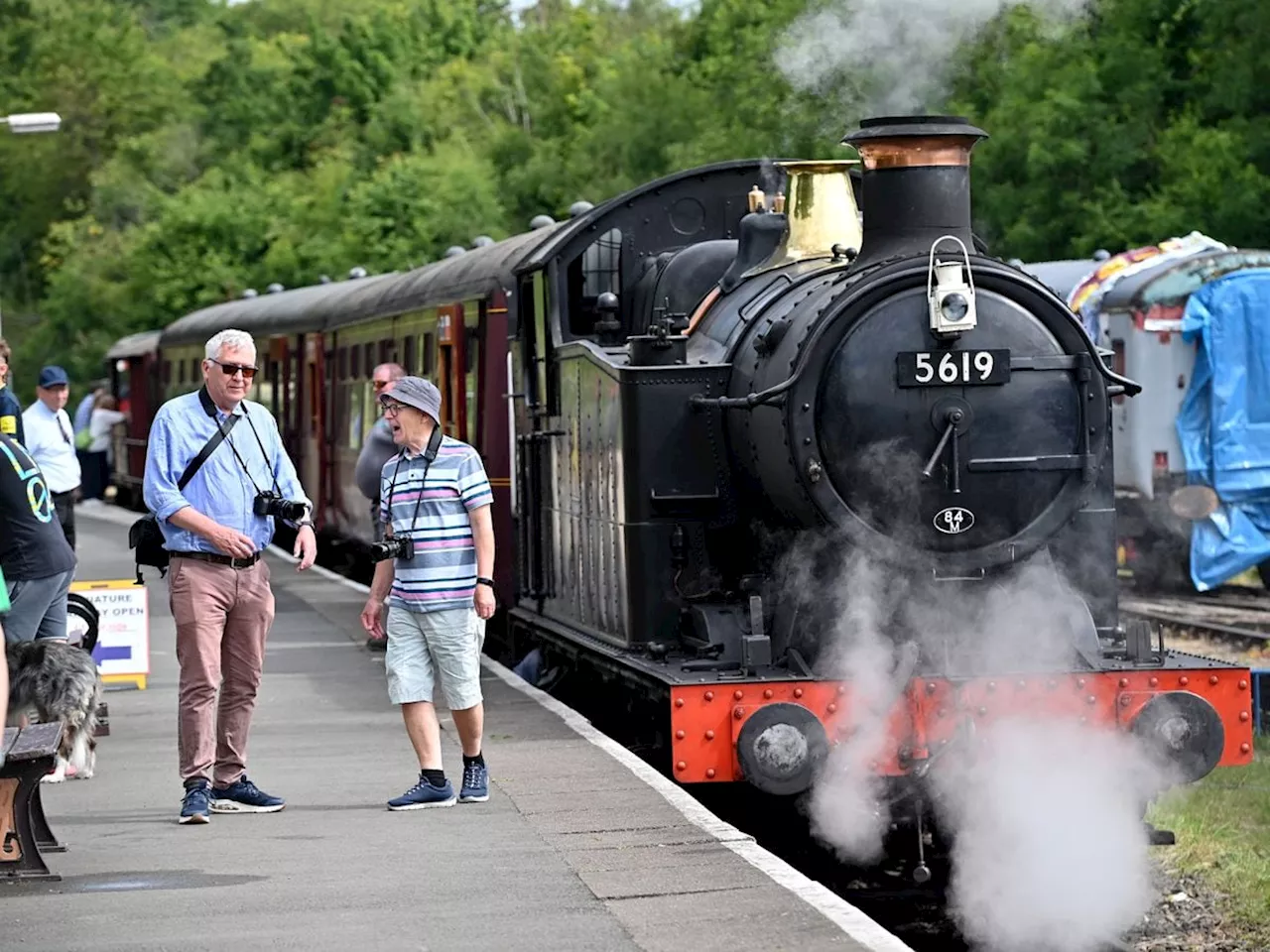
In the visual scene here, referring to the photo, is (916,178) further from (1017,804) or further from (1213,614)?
(1213,614)

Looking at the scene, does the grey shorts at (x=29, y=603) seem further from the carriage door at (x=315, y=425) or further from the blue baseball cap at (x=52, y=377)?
the carriage door at (x=315, y=425)

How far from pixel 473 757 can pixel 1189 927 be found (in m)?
2.69

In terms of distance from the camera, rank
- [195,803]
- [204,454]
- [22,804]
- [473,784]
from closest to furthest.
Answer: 1. [22,804]
2. [204,454]
3. [195,803]
4. [473,784]

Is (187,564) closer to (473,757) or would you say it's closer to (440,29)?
(473,757)

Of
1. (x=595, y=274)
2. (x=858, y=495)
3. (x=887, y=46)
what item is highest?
(x=887, y=46)

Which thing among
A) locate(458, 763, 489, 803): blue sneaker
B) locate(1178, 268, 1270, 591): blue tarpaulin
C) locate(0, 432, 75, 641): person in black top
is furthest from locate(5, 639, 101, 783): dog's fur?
locate(1178, 268, 1270, 591): blue tarpaulin

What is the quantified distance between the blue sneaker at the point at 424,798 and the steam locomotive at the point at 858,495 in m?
0.87

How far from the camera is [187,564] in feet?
27.0

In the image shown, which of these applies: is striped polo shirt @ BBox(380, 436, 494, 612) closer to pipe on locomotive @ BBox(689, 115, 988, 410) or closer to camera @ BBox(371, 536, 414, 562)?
camera @ BBox(371, 536, 414, 562)

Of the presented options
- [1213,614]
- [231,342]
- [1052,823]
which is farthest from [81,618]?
[1213,614]

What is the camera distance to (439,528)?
8.48 m

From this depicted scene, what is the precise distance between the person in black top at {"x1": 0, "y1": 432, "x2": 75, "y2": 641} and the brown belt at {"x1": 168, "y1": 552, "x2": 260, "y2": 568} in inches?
21.8

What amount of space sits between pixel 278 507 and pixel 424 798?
1234mm

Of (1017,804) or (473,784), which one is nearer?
(1017,804)
